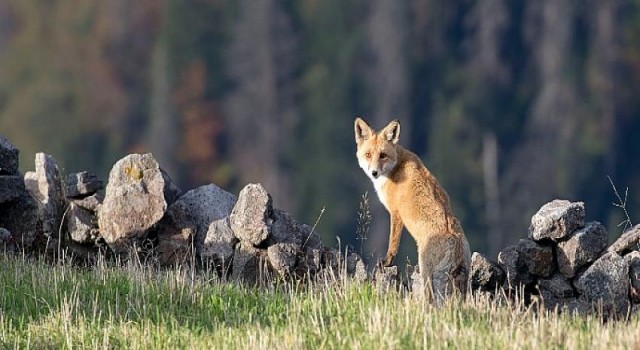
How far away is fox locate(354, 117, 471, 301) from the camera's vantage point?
15.1 m

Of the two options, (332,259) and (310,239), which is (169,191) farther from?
(332,259)

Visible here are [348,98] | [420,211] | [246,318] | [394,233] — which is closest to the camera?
[246,318]

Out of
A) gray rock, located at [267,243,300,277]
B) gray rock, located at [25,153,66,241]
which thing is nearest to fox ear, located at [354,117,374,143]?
gray rock, located at [267,243,300,277]

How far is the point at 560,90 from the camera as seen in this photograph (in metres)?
75.9

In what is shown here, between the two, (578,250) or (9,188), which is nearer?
(578,250)

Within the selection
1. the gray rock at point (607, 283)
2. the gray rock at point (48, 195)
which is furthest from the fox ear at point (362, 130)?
the gray rock at point (48, 195)

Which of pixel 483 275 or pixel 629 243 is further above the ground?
pixel 629 243

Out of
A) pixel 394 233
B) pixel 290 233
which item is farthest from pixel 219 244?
pixel 394 233

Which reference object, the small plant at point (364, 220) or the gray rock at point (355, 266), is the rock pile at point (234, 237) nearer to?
the gray rock at point (355, 266)

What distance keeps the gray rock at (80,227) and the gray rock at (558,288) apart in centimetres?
509

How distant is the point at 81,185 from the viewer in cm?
1833

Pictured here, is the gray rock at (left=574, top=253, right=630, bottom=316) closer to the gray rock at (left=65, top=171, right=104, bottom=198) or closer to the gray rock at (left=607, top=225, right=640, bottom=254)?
the gray rock at (left=607, top=225, right=640, bottom=254)

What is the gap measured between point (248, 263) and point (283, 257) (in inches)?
17.0

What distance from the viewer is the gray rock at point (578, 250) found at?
16.8 m
